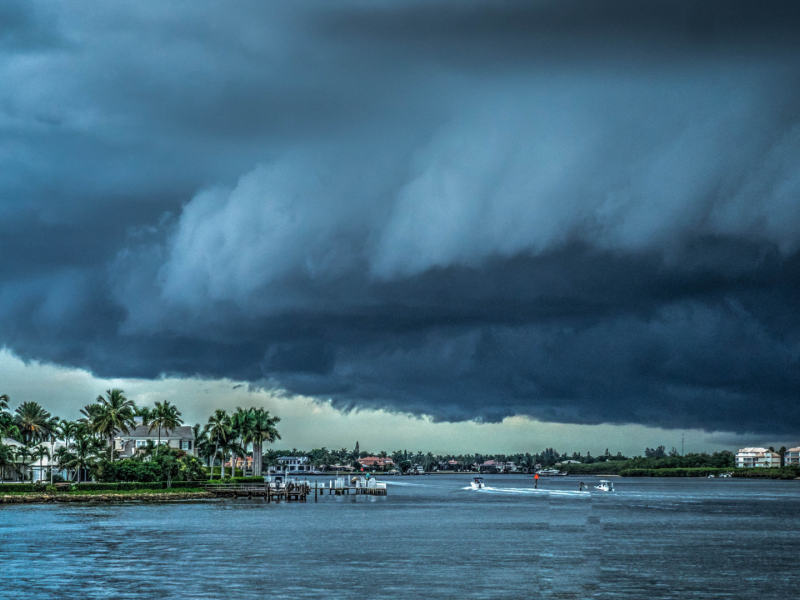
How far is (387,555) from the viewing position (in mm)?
56812

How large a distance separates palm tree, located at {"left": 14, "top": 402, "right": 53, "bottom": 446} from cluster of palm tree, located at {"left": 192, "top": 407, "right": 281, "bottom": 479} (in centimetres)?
2936

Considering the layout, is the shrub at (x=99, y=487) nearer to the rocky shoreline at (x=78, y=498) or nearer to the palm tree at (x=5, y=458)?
the rocky shoreline at (x=78, y=498)

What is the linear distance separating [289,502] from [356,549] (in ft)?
240

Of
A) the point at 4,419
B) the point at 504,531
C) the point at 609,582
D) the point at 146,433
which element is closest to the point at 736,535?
the point at 504,531

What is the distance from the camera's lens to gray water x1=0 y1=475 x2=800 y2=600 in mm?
42688

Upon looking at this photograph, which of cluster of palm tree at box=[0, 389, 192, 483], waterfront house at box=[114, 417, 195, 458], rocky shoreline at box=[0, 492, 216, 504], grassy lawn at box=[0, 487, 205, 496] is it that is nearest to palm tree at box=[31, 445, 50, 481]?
cluster of palm tree at box=[0, 389, 192, 483]

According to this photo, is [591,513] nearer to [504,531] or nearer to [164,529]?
[504,531]

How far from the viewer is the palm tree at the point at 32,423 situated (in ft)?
493

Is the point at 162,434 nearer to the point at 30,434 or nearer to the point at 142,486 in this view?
the point at 30,434

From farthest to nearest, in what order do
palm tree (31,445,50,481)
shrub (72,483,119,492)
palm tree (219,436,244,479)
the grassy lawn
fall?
palm tree (219,436,244,479), palm tree (31,445,50,481), shrub (72,483,119,492), the grassy lawn

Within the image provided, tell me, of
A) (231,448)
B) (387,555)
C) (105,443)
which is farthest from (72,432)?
(387,555)

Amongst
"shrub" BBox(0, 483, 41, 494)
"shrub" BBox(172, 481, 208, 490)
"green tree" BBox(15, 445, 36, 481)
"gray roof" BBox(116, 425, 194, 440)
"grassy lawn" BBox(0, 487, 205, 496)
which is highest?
"gray roof" BBox(116, 425, 194, 440)

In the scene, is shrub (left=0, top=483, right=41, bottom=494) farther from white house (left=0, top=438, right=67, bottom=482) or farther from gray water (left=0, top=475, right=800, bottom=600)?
white house (left=0, top=438, right=67, bottom=482)

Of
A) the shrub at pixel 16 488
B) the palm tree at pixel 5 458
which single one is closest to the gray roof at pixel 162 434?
the palm tree at pixel 5 458
